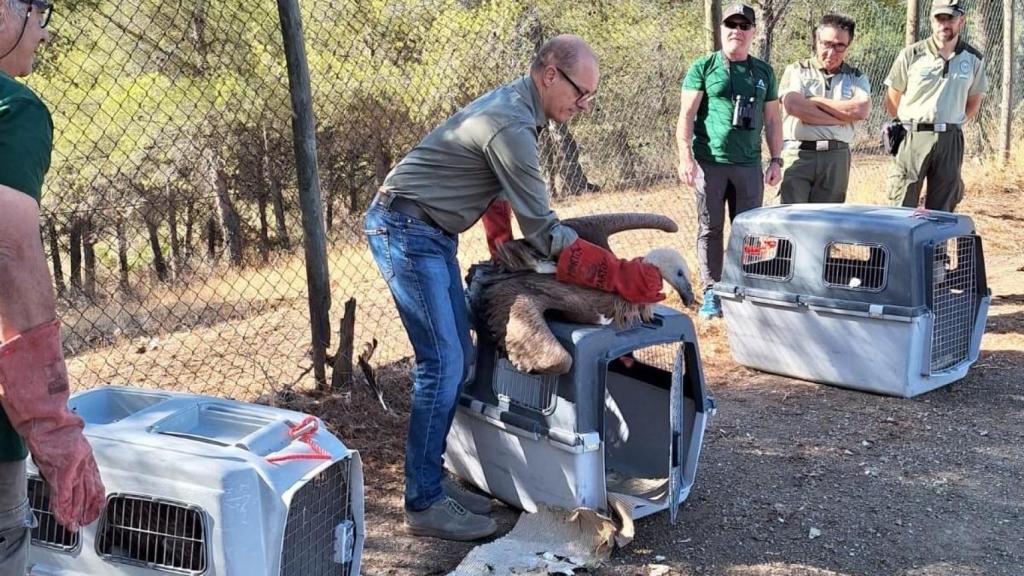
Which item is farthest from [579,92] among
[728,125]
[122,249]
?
[122,249]

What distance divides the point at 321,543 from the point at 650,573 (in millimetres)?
1257

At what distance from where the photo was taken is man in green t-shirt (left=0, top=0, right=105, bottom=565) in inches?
69.9

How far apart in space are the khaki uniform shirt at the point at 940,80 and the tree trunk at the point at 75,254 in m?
9.26

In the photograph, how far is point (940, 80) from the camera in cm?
649

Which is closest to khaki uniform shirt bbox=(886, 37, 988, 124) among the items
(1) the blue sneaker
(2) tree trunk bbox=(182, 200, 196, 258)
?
(1) the blue sneaker

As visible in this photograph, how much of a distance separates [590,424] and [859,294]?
2313mm

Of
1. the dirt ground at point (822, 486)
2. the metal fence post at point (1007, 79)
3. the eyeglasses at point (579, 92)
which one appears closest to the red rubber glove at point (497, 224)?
the eyeglasses at point (579, 92)

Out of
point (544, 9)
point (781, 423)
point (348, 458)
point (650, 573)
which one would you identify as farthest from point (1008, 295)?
point (348, 458)

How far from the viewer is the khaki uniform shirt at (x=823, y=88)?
20.1 ft

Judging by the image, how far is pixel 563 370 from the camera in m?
3.30

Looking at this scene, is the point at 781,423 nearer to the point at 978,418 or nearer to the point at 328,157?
the point at 978,418

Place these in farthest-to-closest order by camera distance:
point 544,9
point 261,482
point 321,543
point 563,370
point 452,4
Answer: point 544,9
point 452,4
point 563,370
point 321,543
point 261,482

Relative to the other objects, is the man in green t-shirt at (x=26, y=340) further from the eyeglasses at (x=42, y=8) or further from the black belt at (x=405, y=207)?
the black belt at (x=405, y=207)

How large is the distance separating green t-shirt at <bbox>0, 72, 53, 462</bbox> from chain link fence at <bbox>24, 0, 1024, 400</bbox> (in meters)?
2.98
